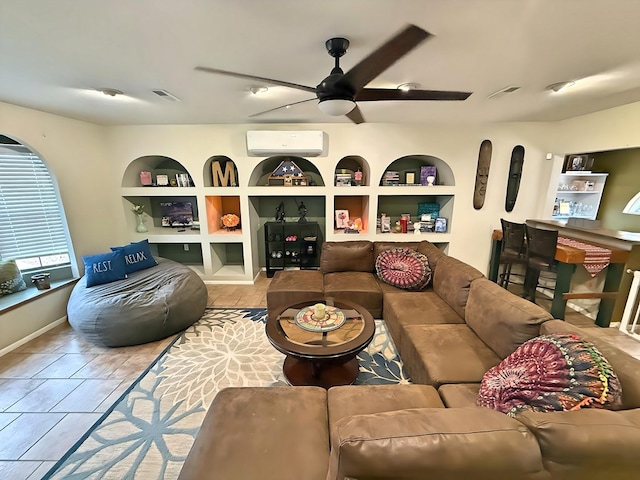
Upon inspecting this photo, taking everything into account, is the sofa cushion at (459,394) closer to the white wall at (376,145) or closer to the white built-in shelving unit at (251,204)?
the white built-in shelving unit at (251,204)

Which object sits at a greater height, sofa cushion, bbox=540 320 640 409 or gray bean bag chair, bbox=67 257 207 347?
sofa cushion, bbox=540 320 640 409

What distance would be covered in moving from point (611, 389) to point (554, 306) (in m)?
2.59

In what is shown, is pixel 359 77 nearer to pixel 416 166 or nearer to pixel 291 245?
pixel 416 166

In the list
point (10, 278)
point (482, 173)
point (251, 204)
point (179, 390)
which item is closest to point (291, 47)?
point (179, 390)

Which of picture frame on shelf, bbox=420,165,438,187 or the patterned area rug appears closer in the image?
the patterned area rug

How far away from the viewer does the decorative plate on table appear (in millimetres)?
2133

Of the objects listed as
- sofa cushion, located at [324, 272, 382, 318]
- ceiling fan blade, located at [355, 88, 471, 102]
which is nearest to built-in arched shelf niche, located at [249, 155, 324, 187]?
sofa cushion, located at [324, 272, 382, 318]

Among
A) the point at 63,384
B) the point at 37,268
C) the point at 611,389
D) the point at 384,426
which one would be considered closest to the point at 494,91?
the point at 611,389

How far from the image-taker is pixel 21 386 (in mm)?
2180

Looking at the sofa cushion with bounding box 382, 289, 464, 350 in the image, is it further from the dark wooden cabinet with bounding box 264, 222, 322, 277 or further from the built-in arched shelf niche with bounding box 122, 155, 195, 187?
the built-in arched shelf niche with bounding box 122, 155, 195, 187

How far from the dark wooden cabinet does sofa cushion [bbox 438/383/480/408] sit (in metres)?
3.29

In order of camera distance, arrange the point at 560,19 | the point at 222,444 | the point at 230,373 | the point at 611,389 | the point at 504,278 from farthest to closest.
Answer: the point at 504,278 < the point at 230,373 < the point at 560,19 < the point at 222,444 < the point at 611,389

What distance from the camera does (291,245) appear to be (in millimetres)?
4832

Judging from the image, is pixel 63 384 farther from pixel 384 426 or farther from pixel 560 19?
pixel 560 19
